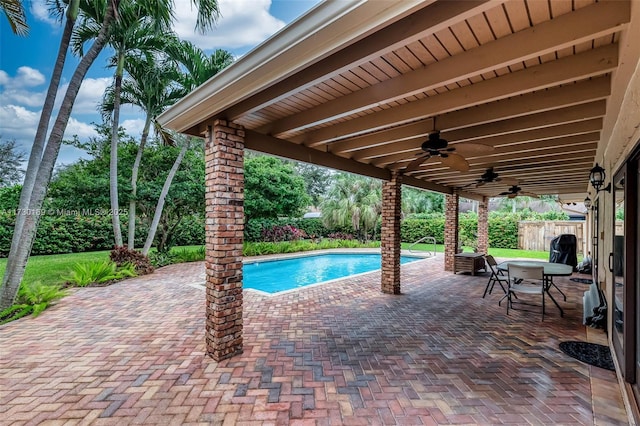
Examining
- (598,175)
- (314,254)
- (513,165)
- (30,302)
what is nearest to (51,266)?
(30,302)

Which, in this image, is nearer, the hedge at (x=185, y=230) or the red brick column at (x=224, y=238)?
the red brick column at (x=224, y=238)

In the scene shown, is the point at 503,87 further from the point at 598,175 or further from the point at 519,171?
the point at 519,171

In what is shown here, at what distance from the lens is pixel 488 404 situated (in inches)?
97.4

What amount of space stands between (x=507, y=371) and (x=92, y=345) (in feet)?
15.8

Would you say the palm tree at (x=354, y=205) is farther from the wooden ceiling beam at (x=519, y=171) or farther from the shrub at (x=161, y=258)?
the shrub at (x=161, y=258)

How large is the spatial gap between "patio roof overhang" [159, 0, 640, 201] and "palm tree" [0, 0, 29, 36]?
3.36 m

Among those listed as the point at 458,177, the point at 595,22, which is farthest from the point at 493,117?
the point at 458,177

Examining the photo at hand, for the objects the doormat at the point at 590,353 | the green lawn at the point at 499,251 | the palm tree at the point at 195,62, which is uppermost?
the palm tree at the point at 195,62

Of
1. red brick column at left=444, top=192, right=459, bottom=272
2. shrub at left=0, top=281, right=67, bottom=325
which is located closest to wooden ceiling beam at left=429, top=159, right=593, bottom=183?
red brick column at left=444, top=192, right=459, bottom=272

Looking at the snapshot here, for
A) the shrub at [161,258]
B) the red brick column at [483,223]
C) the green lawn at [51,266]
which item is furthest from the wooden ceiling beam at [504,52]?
the red brick column at [483,223]

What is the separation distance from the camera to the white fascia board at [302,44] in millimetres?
1535

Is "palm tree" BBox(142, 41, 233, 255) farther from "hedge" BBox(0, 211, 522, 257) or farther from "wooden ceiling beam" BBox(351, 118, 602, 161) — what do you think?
"hedge" BBox(0, 211, 522, 257)

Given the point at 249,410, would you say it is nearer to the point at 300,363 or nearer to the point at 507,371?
the point at 300,363

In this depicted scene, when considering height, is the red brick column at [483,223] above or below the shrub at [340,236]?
above
